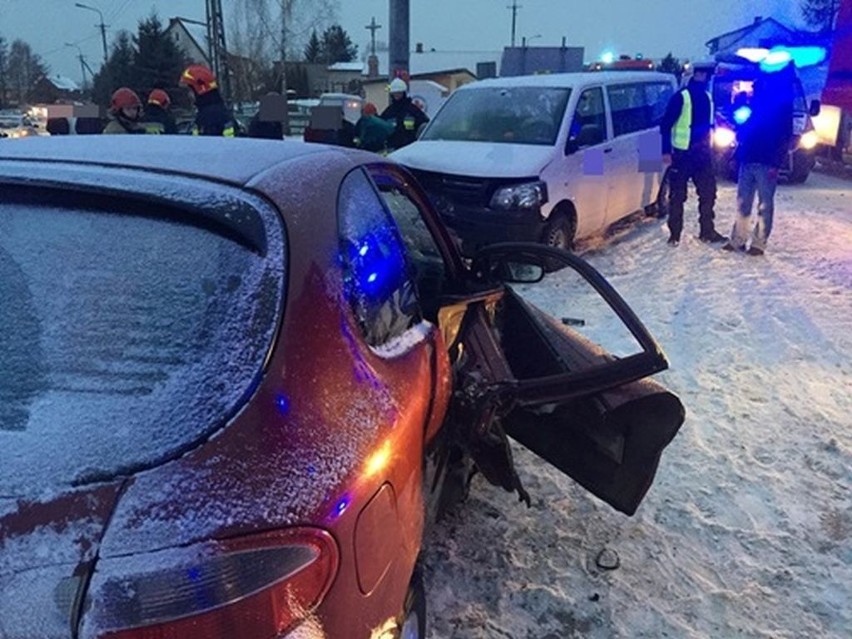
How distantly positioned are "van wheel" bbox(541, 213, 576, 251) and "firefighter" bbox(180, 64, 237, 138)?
3443 millimetres

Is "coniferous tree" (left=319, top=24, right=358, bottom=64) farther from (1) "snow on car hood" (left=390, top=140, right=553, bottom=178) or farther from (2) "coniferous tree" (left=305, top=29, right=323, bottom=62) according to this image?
(1) "snow on car hood" (left=390, top=140, right=553, bottom=178)

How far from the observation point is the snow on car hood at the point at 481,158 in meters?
6.96

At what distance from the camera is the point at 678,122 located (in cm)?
838

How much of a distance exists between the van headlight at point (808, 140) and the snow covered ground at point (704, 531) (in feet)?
30.0

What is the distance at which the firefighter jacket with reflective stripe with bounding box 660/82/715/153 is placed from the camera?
8.26m

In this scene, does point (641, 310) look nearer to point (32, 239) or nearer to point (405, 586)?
point (405, 586)

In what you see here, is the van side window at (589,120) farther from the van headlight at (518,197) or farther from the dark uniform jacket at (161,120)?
the dark uniform jacket at (161,120)

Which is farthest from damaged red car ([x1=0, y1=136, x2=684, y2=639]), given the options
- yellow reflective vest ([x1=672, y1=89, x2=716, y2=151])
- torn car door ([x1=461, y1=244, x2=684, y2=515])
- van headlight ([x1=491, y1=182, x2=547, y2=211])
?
yellow reflective vest ([x1=672, y1=89, x2=716, y2=151])

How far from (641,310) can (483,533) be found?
3.76 m

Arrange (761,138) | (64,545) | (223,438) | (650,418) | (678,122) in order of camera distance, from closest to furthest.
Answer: (64,545) < (223,438) < (650,418) < (761,138) < (678,122)

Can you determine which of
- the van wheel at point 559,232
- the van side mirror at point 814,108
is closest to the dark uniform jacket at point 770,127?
the van wheel at point 559,232

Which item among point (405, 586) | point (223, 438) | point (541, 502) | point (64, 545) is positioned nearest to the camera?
point (64, 545)

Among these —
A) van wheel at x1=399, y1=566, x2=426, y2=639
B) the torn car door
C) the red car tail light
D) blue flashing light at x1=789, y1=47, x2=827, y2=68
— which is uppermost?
blue flashing light at x1=789, y1=47, x2=827, y2=68

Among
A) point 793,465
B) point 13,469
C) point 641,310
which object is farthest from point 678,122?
point 13,469
